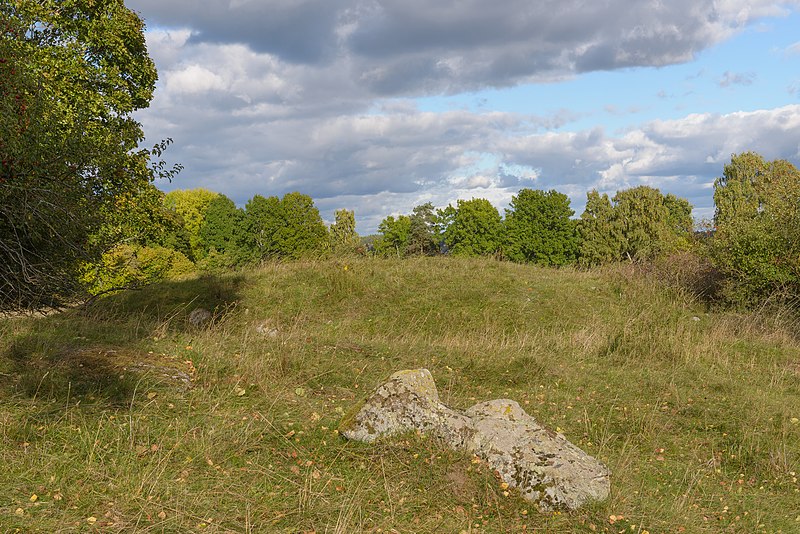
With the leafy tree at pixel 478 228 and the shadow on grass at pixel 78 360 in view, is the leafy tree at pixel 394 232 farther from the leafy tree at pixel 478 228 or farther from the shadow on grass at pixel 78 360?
the shadow on grass at pixel 78 360

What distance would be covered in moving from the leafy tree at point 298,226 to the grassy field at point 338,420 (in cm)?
3976

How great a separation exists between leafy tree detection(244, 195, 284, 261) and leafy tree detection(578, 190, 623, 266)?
31.7m

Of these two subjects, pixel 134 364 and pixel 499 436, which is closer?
pixel 499 436

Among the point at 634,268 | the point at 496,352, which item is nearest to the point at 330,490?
the point at 496,352

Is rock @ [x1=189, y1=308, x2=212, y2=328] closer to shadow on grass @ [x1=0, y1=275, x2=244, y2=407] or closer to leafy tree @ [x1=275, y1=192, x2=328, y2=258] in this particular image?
shadow on grass @ [x1=0, y1=275, x2=244, y2=407]

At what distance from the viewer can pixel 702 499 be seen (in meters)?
7.12

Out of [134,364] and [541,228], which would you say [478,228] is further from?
[134,364]

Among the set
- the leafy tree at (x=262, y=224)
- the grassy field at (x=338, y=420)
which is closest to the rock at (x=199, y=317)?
the grassy field at (x=338, y=420)

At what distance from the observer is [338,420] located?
789 centimetres

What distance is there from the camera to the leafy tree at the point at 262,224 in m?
56.9

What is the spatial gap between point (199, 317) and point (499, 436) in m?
12.7

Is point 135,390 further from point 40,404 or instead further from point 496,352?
point 496,352

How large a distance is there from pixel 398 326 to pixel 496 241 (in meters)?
46.8

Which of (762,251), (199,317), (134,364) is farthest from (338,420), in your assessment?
(762,251)
